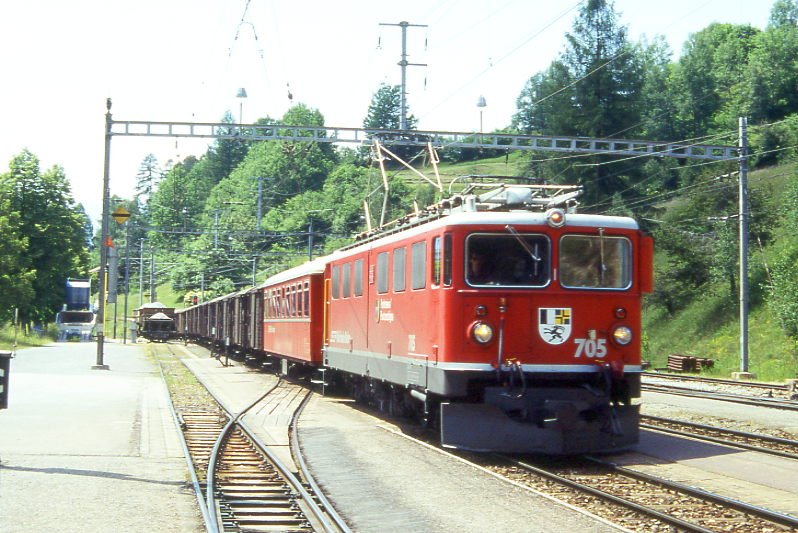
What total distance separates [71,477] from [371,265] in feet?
22.9

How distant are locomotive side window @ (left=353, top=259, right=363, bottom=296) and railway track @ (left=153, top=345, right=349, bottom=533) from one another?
288cm

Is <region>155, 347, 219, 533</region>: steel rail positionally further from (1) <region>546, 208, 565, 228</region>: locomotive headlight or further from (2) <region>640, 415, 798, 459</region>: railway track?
(2) <region>640, 415, 798, 459</region>: railway track

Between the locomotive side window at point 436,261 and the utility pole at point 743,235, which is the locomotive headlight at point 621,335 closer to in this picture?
the locomotive side window at point 436,261

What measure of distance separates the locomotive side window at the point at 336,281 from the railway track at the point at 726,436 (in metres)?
5.91

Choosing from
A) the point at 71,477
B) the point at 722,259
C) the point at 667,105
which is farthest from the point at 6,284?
the point at 667,105

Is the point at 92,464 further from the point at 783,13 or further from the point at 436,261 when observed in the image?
the point at 783,13

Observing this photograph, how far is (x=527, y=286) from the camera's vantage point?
13.0 m

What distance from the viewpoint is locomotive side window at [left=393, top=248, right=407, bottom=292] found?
1501cm

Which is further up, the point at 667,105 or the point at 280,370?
the point at 667,105

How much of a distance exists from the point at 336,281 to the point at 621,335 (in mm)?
8341

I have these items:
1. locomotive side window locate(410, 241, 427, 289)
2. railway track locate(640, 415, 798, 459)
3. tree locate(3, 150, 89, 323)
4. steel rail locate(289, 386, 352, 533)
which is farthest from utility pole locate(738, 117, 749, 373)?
tree locate(3, 150, 89, 323)

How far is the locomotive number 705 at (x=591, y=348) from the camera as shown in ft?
42.9

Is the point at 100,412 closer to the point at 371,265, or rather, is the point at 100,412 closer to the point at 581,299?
the point at 371,265

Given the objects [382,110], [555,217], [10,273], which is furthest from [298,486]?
[382,110]
